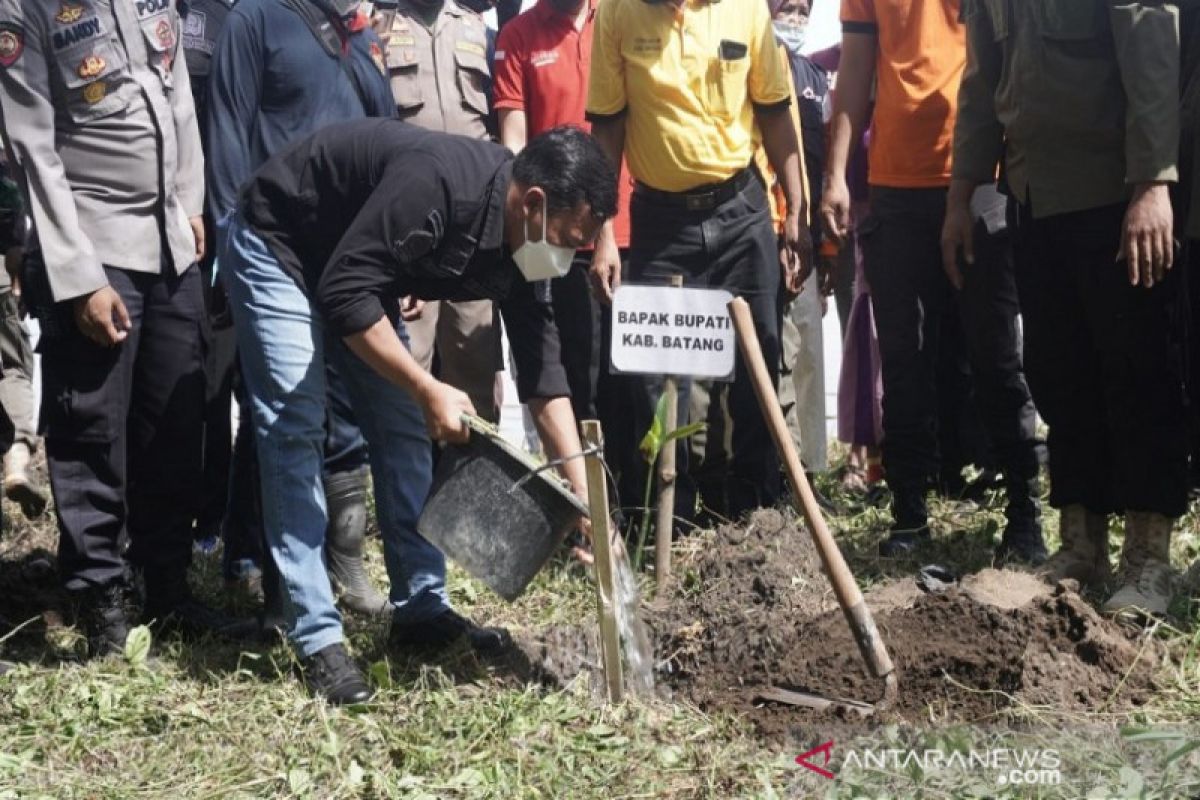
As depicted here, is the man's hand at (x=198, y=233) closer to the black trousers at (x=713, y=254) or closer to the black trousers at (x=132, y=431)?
the black trousers at (x=132, y=431)

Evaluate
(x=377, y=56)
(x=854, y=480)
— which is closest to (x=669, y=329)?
(x=377, y=56)

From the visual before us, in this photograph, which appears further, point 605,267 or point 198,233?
point 605,267

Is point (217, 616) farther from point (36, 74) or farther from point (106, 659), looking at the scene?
point (36, 74)

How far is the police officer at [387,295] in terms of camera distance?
418 centimetres

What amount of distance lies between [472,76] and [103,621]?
2587mm

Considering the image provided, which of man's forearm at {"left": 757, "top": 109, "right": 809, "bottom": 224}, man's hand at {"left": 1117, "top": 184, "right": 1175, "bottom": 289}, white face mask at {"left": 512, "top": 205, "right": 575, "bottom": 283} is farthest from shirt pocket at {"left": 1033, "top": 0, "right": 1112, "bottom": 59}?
white face mask at {"left": 512, "top": 205, "right": 575, "bottom": 283}

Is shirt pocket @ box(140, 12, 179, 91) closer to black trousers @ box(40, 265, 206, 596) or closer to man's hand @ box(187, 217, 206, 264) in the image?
man's hand @ box(187, 217, 206, 264)

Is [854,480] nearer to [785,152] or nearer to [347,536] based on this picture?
[785,152]

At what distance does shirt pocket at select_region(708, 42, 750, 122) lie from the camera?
18.7ft

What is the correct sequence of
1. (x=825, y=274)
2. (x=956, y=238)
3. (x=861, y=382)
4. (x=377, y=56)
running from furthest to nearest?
(x=861, y=382) → (x=825, y=274) → (x=377, y=56) → (x=956, y=238)

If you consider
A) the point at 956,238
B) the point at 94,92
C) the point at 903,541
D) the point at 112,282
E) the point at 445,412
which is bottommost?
the point at 903,541

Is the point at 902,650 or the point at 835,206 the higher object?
the point at 835,206

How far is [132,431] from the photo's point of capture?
4.96 metres

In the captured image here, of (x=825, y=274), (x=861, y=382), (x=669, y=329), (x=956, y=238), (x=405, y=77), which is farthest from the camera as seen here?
(x=861, y=382)
